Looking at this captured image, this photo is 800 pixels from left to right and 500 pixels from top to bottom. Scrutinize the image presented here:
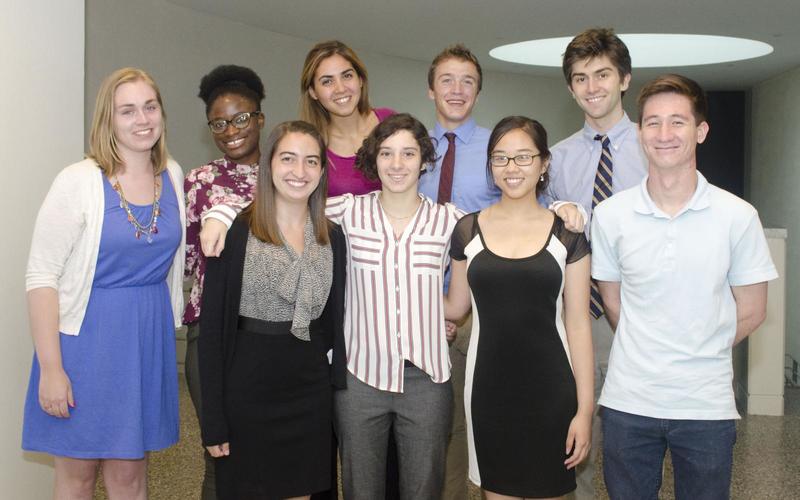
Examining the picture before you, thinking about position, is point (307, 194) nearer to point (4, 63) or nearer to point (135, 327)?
point (135, 327)

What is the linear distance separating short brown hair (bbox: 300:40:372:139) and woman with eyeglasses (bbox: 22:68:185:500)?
26.7 inches

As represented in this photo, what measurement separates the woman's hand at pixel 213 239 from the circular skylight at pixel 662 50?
8948 mm

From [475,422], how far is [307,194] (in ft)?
3.05

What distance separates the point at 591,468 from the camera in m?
3.14

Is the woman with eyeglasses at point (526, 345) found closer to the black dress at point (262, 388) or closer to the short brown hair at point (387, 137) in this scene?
the short brown hair at point (387, 137)

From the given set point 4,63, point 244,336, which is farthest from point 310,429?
point 4,63

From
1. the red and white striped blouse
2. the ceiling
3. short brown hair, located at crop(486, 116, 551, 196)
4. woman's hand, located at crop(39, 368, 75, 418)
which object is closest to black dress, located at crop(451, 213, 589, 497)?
the red and white striped blouse

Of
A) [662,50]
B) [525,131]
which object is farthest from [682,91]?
[662,50]

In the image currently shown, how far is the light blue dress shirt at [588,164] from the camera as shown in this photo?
124 inches

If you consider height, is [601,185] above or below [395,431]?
above

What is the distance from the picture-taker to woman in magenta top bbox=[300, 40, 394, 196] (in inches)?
126

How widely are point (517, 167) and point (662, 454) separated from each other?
1009 millimetres

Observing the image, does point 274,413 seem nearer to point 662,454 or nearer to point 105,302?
point 105,302

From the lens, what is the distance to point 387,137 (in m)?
2.82
